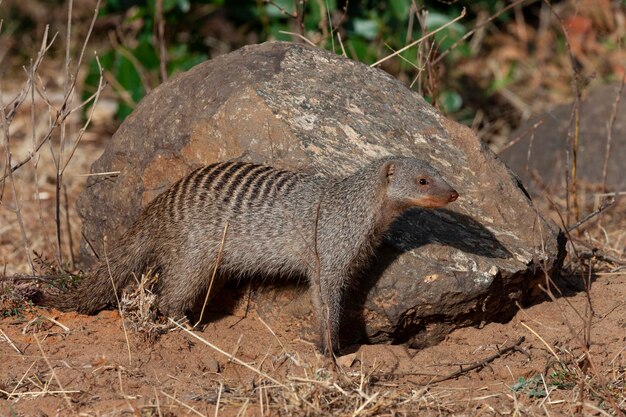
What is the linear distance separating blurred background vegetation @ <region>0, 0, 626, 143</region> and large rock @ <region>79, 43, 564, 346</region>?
2.56 ft

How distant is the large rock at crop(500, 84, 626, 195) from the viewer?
5758 mm

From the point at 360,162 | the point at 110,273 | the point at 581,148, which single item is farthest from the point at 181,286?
the point at 581,148

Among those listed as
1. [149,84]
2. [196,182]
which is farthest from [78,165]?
[196,182]

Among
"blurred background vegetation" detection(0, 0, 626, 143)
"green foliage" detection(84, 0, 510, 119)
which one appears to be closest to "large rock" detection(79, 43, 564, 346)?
"blurred background vegetation" detection(0, 0, 626, 143)

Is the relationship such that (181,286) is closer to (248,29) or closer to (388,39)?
(388,39)

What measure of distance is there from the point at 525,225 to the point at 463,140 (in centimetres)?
47

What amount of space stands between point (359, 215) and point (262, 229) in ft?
1.28

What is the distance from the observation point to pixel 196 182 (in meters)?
3.47

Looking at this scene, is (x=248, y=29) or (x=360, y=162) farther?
(x=248, y=29)

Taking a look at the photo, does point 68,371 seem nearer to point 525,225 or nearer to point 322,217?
point 322,217

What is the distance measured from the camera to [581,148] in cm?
598

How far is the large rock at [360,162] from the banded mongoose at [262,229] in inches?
5.9

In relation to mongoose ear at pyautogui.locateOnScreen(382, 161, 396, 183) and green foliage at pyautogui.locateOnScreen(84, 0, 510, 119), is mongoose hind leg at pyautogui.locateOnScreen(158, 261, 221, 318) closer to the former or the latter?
mongoose ear at pyautogui.locateOnScreen(382, 161, 396, 183)

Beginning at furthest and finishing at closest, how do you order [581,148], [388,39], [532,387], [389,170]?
[581,148]
[388,39]
[389,170]
[532,387]
